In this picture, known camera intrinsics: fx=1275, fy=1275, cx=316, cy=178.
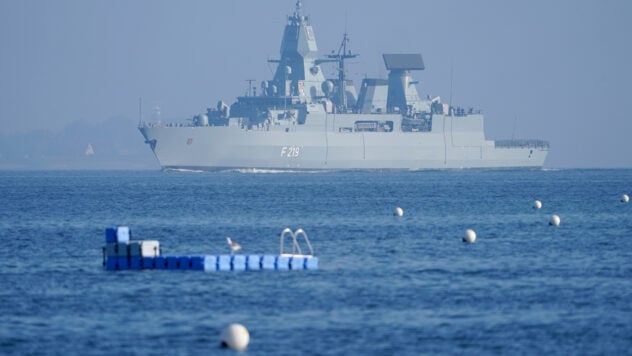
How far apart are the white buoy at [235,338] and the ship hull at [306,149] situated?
114m

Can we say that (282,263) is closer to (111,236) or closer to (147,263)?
(147,263)

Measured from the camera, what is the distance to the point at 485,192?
101 metres

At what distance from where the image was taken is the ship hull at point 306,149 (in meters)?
140

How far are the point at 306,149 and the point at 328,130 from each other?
4444 mm

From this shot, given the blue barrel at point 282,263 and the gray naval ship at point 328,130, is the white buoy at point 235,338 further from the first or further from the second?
the gray naval ship at point 328,130

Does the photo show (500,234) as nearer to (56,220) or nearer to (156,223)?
(156,223)

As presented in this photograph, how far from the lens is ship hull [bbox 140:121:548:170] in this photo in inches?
5522

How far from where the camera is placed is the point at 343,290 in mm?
33312

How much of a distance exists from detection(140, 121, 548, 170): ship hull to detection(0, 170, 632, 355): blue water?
75850mm

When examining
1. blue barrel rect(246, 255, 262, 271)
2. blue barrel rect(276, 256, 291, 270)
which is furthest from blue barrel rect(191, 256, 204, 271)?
blue barrel rect(276, 256, 291, 270)

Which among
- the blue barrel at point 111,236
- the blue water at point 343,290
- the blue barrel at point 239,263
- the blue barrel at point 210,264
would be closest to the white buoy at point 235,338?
the blue water at point 343,290

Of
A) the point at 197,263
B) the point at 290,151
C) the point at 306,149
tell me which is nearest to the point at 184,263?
the point at 197,263

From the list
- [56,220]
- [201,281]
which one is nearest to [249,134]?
[56,220]

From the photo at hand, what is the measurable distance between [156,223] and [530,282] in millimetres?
29725
